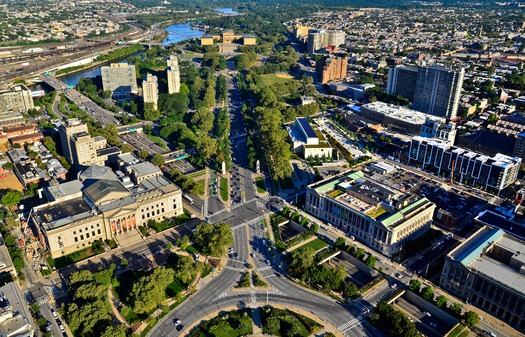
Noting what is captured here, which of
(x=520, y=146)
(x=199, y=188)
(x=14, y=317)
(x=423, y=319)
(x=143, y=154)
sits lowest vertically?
(x=423, y=319)

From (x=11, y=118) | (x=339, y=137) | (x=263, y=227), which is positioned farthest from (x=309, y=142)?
(x=11, y=118)

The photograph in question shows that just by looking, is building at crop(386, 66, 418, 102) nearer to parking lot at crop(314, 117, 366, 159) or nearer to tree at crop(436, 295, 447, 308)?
parking lot at crop(314, 117, 366, 159)

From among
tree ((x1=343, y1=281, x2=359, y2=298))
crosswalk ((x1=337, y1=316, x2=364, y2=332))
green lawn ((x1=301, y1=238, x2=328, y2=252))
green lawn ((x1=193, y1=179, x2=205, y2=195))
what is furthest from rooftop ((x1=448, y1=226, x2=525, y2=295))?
green lawn ((x1=193, y1=179, x2=205, y2=195))

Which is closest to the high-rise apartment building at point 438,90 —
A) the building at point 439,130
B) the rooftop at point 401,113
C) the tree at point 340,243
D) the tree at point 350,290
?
the rooftop at point 401,113

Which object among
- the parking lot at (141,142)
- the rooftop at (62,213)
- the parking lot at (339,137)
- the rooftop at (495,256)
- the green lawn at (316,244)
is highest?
the rooftop at (495,256)

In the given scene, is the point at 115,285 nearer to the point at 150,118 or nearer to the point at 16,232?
the point at 16,232

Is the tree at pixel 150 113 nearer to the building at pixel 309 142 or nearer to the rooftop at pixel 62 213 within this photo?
the building at pixel 309 142

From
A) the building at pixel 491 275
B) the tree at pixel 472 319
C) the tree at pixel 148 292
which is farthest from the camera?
the building at pixel 491 275

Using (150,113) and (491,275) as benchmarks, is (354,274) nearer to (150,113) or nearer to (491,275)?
(491,275)
